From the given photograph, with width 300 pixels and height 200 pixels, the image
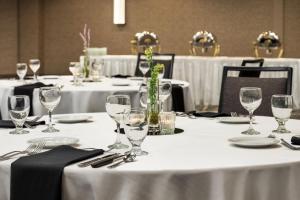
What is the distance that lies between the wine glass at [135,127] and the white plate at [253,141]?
373 mm

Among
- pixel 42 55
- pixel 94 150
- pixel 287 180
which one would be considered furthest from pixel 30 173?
pixel 42 55

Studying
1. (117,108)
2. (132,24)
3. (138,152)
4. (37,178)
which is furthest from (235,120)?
(132,24)

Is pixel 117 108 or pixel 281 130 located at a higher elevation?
pixel 117 108

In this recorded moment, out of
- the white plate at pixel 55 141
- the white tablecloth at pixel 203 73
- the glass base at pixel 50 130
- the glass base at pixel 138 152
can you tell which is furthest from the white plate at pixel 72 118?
the white tablecloth at pixel 203 73

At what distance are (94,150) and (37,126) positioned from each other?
27.2 inches

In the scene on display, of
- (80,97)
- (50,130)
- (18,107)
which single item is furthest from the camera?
(80,97)

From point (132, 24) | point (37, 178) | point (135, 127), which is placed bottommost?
point (37, 178)

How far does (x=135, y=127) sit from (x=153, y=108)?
1.63 ft

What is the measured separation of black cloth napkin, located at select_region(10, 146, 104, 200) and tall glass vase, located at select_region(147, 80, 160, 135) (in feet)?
1.90

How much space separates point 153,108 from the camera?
2.17m

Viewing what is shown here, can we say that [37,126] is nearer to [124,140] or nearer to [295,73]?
[124,140]

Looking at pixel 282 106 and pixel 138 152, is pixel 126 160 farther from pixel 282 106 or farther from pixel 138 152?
pixel 282 106

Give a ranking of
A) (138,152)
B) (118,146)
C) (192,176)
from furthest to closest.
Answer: (118,146)
(138,152)
(192,176)

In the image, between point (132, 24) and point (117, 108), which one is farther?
point (132, 24)
